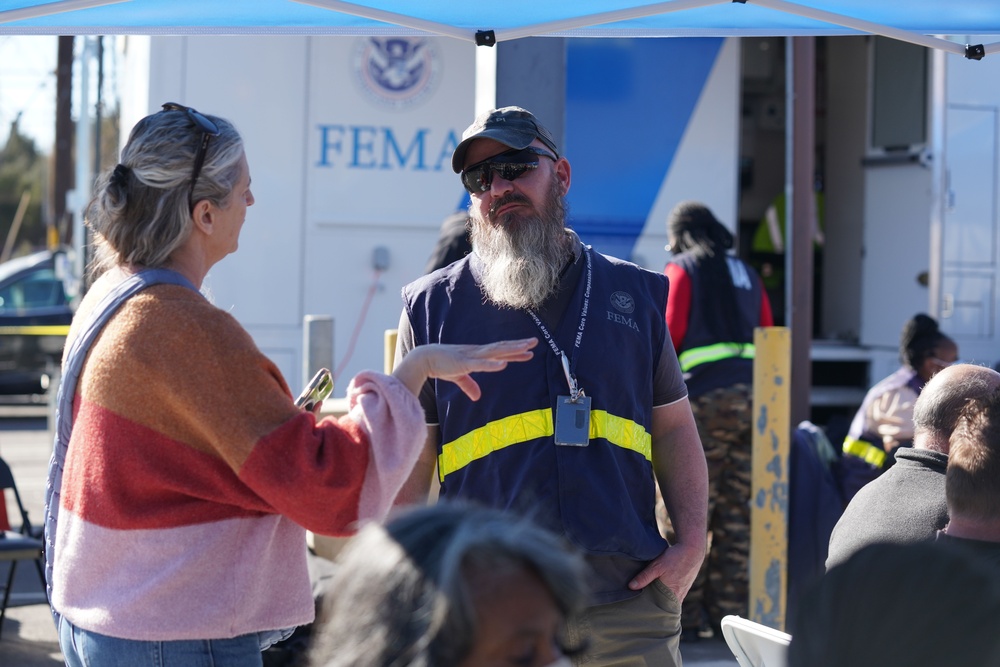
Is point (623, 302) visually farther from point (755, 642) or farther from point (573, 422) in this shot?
point (755, 642)

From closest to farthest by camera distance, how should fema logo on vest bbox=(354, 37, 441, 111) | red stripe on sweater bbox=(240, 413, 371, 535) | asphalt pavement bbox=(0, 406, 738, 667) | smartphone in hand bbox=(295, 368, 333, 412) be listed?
1. red stripe on sweater bbox=(240, 413, 371, 535)
2. smartphone in hand bbox=(295, 368, 333, 412)
3. asphalt pavement bbox=(0, 406, 738, 667)
4. fema logo on vest bbox=(354, 37, 441, 111)

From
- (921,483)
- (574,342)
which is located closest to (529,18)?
(574,342)

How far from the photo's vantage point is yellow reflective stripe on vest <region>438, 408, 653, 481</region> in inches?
111

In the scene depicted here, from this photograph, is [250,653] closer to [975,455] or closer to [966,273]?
[975,455]

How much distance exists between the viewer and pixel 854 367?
928 cm

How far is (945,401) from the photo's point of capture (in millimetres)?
2975

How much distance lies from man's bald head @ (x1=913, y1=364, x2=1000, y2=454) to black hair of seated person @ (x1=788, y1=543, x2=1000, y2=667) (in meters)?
1.55

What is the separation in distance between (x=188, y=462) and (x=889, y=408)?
14.9 feet

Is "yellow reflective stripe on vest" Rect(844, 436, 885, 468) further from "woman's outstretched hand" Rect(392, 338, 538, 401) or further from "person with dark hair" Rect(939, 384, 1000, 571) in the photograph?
"woman's outstretched hand" Rect(392, 338, 538, 401)

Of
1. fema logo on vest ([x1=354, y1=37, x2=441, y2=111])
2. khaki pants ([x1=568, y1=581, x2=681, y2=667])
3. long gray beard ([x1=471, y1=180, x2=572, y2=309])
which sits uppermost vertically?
fema logo on vest ([x1=354, y1=37, x2=441, y2=111])

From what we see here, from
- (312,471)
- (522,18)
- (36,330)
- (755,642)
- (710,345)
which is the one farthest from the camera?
(36,330)

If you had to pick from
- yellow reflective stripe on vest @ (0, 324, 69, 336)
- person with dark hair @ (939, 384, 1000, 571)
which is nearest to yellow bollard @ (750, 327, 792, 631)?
person with dark hair @ (939, 384, 1000, 571)

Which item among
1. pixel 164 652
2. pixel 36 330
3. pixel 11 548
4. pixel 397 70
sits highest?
pixel 397 70

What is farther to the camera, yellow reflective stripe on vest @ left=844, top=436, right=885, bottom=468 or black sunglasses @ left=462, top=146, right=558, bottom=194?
yellow reflective stripe on vest @ left=844, top=436, right=885, bottom=468
